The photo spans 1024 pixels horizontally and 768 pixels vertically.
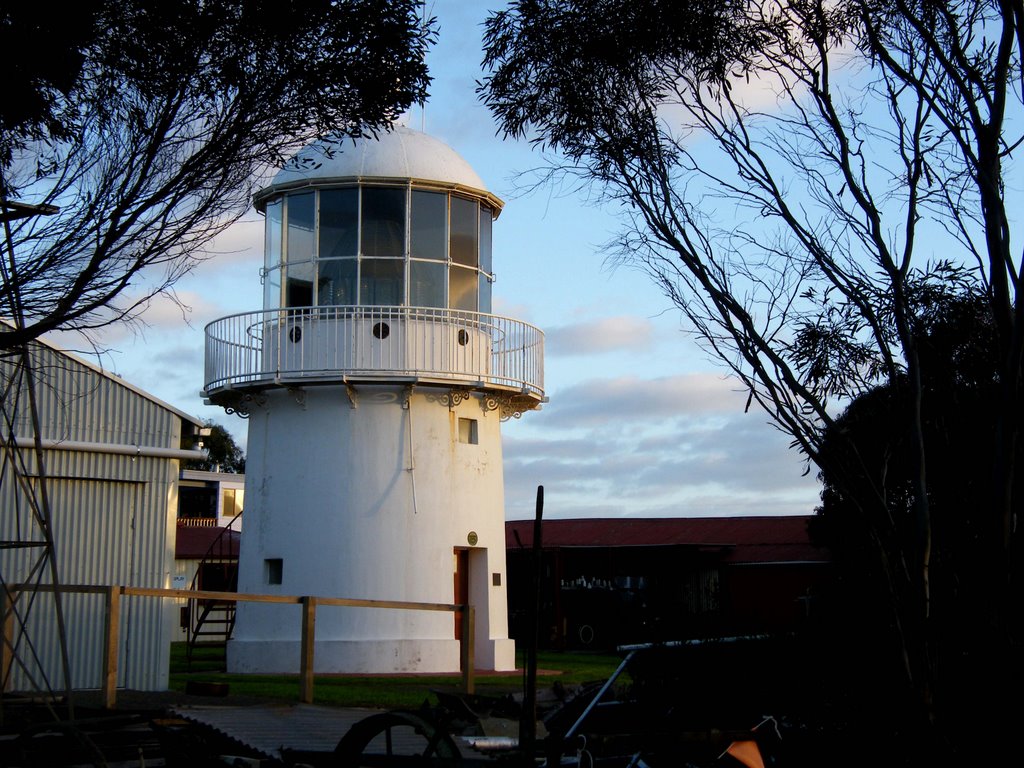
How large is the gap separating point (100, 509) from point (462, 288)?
311 inches

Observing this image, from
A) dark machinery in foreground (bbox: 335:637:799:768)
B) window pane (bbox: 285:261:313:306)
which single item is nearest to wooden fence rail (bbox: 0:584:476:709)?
dark machinery in foreground (bbox: 335:637:799:768)

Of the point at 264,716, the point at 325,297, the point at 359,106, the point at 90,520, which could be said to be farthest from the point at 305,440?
the point at 359,106

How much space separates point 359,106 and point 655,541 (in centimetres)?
2845

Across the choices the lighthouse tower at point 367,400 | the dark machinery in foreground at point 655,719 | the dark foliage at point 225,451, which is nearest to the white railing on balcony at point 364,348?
the lighthouse tower at point 367,400

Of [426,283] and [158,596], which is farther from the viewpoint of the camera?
[426,283]

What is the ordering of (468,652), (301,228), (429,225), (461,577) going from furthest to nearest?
1. (461,577)
2. (301,228)
3. (429,225)
4. (468,652)

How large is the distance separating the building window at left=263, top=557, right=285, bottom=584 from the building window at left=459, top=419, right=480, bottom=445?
3811 millimetres

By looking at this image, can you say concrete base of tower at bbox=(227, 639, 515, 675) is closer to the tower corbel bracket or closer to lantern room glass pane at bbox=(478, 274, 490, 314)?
the tower corbel bracket

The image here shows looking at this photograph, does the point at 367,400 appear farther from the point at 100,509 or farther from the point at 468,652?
the point at 468,652

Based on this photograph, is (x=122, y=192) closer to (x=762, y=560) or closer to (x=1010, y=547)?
(x=1010, y=547)

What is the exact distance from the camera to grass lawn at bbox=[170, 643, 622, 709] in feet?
56.4

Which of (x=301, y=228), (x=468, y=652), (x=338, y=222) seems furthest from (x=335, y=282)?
(x=468, y=652)

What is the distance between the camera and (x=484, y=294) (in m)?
24.4

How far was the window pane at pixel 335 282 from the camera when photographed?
2319cm
